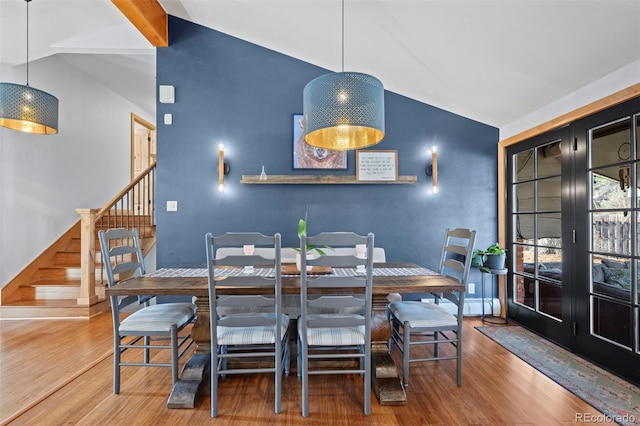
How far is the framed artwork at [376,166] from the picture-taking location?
3.52 meters

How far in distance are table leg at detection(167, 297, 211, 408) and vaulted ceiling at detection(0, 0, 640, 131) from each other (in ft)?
8.53

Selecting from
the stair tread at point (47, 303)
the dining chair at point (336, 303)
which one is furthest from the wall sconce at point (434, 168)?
the stair tread at point (47, 303)

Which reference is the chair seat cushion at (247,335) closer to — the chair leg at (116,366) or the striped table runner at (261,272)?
the striped table runner at (261,272)

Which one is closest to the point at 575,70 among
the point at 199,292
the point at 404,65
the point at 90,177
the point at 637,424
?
the point at 404,65

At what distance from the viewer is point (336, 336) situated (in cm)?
188

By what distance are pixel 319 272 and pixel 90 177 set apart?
4737 millimetres

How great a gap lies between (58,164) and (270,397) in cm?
456

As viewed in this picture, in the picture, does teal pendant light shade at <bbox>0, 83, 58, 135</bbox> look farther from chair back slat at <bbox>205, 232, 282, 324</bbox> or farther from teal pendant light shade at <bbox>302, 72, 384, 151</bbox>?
teal pendant light shade at <bbox>302, 72, 384, 151</bbox>

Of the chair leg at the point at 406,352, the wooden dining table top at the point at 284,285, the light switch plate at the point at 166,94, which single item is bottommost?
the chair leg at the point at 406,352

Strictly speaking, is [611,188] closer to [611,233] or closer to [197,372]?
[611,233]

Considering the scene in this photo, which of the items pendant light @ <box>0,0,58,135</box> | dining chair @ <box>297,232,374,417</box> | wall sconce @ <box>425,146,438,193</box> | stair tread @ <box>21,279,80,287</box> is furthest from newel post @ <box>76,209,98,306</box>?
wall sconce @ <box>425,146,438,193</box>

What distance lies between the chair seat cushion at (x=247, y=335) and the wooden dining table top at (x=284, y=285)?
252 mm

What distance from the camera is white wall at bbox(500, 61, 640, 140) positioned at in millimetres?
2188

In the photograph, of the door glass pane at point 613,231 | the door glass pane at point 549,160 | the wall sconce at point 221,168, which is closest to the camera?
the door glass pane at point 613,231
